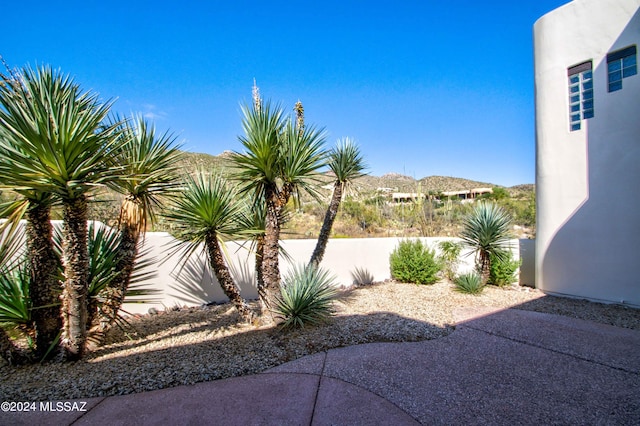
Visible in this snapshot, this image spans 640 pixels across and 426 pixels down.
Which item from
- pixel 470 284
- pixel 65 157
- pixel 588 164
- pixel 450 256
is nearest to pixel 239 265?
pixel 65 157

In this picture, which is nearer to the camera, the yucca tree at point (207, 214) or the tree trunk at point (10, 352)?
the tree trunk at point (10, 352)

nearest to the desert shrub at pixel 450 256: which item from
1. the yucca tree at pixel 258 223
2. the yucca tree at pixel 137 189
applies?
the yucca tree at pixel 258 223

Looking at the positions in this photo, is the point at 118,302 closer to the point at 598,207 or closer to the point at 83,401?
the point at 83,401

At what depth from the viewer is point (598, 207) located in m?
6.77

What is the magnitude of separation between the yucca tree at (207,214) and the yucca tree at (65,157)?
95cm

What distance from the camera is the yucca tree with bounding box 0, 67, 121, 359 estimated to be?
2.99m

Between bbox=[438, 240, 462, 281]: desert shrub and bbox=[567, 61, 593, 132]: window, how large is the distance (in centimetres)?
384

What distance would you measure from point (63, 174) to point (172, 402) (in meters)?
2.35

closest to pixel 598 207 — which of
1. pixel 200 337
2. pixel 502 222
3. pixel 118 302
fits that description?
pixel 502 222

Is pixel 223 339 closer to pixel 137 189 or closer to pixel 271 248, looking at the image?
pixel 271 248

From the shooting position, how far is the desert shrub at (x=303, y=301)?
4770 millimetres

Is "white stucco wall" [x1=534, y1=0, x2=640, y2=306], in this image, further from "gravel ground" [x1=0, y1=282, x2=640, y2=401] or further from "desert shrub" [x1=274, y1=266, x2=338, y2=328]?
"desert shrub" [x1=274, y1=266, x2=338, y2=328]

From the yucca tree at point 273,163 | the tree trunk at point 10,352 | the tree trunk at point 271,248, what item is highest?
the yucca tree at point 273,163

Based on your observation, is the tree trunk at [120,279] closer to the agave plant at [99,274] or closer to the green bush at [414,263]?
the agave plant at [99,274]
